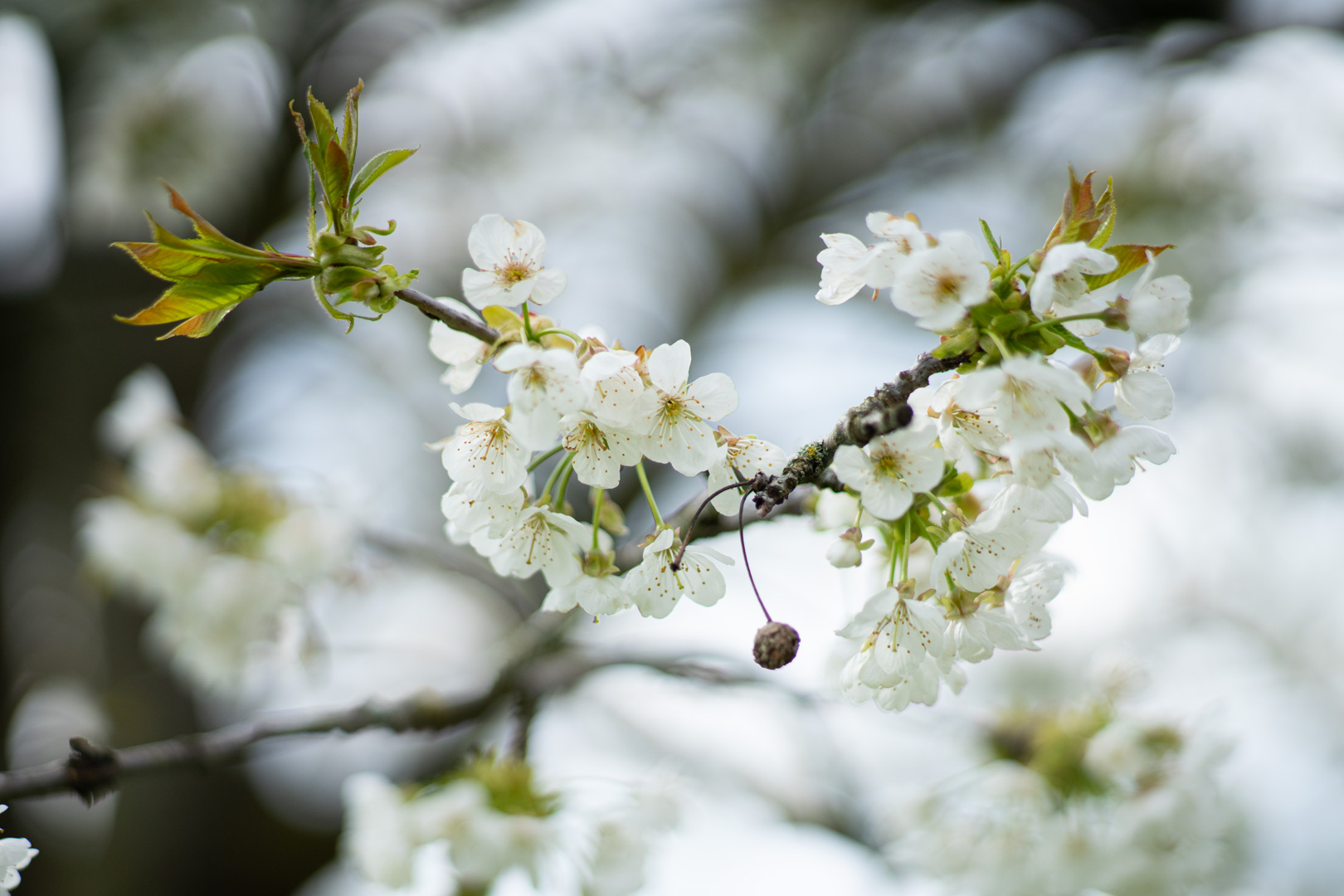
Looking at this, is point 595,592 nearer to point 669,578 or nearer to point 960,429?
point 669,578

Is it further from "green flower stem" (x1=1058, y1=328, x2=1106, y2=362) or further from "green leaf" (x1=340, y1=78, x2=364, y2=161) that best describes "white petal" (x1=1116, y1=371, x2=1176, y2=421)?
"green leaf" (x1=340, y1=78, x2=364, y2=161)

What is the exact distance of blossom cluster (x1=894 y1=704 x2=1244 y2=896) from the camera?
4.99 ft

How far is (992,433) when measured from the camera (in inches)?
30.3

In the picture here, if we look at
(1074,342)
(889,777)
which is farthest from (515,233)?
(889,777)

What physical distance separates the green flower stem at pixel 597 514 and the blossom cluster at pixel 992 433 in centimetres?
26

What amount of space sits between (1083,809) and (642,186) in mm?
3477

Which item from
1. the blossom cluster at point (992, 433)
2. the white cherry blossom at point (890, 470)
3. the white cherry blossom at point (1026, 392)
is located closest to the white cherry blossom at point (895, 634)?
the blossom cluster at point (992, 433)

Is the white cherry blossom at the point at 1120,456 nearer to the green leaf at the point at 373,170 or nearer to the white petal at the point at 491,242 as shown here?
the white petal at the point at 491,242

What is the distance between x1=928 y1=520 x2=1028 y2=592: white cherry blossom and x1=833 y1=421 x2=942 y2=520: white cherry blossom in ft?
0.23

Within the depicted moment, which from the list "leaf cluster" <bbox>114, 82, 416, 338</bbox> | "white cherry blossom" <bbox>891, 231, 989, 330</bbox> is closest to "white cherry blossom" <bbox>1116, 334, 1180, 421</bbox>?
"white cherry blossom" <bbox>891, 231, 989, 330</bbox>

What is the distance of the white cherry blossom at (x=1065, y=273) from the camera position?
0.66 meters

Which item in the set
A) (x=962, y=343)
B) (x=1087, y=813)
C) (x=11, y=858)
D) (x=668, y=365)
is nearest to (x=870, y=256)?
(x=962, y=343)

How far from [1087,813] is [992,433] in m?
1.30

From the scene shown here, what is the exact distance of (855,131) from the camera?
374 cm
